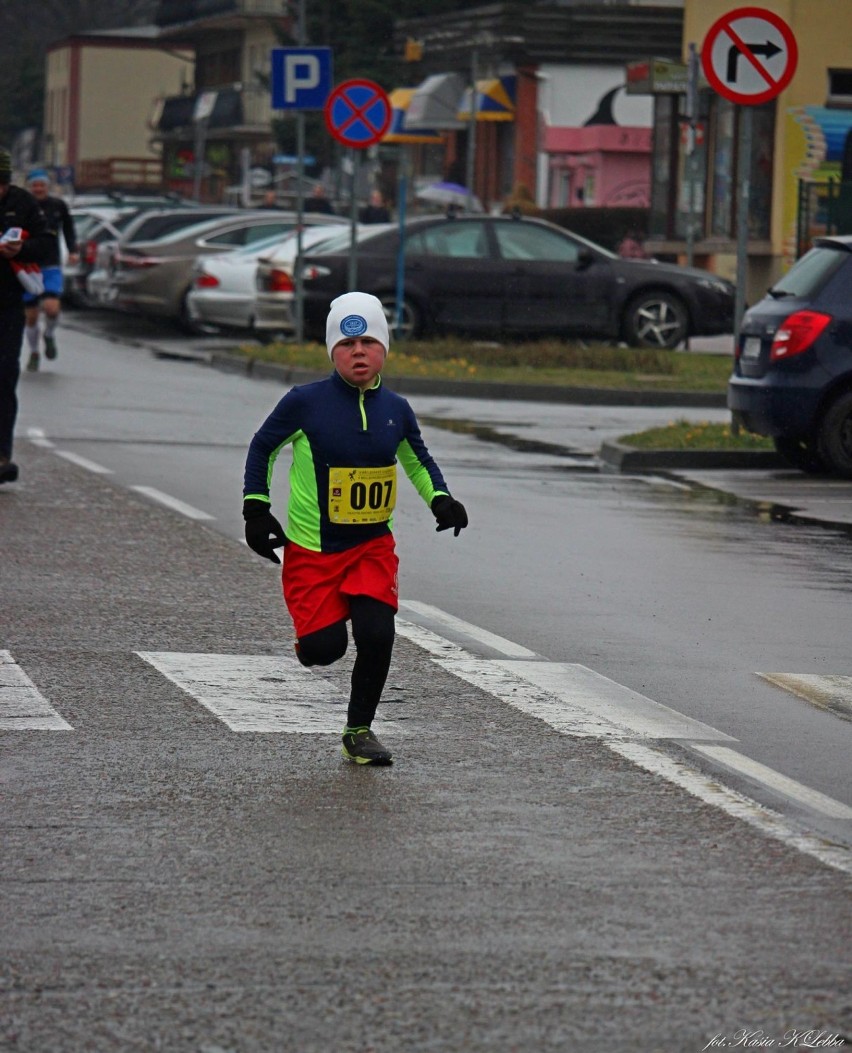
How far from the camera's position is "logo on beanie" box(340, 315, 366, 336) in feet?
22.2

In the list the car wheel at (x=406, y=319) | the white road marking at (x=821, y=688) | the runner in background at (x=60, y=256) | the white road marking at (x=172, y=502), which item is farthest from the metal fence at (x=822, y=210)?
the white road marking at (x=821, y=688)

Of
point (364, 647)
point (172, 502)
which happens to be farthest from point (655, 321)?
point (364, 647)

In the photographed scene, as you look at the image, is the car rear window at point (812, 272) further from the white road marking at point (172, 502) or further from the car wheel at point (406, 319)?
the car wheel at point (406, 319)

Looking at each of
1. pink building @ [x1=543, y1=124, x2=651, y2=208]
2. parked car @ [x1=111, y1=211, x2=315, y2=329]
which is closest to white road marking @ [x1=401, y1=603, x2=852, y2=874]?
parked car @ [x1=111, y1=211, x2=315, y2=329]

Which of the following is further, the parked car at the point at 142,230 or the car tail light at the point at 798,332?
the parked car at the point at 142,230

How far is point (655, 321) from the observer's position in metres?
28.2

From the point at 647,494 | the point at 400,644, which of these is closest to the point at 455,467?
the point at 647,494

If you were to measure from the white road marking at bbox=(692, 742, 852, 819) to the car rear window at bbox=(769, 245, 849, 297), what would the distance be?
902cm

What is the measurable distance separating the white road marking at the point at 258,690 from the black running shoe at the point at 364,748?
1.31 ft

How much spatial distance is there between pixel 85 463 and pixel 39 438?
1735mm

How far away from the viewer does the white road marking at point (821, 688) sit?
7.94 metres

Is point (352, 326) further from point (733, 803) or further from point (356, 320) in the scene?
point (733, 803)

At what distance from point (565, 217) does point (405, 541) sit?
36852 millimetres

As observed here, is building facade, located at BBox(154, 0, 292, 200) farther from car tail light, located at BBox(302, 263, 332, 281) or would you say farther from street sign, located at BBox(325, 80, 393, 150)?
street sign, located at BBox(325, 80, 393, 150)
